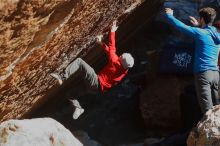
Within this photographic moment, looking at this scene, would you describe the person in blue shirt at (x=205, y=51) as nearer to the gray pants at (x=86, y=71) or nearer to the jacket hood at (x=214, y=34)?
the jacket hood at (x=214, y=34)

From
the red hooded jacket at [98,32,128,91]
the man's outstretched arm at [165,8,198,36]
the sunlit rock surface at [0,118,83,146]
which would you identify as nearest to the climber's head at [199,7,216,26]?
the man's outstretched arm at [165,8,198,36]

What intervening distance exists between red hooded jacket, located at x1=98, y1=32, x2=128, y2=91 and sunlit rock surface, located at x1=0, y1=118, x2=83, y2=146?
1.35 metres

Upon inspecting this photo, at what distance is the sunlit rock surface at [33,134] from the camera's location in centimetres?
676

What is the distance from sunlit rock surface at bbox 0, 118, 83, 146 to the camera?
676 centimetres

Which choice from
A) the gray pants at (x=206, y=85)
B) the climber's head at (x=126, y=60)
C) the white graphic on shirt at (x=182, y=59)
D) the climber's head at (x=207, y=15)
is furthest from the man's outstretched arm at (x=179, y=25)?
the white graphic on shirt at (x=182, y=59)

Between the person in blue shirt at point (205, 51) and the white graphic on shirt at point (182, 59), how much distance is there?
5.75 ft

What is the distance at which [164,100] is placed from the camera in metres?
10.1

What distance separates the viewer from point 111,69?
8.05 m

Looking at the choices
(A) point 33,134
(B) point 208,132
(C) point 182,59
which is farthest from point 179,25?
(A) point 33,134

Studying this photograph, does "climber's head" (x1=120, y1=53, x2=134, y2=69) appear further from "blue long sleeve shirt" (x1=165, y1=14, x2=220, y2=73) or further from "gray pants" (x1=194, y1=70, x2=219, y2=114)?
"gray pants" (x1=194, y1=70, x2=219, y2=114)

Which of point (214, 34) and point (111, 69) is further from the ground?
point (214, 34)

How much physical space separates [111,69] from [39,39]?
6.11 feet

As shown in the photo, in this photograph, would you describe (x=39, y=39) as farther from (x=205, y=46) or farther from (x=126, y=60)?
(x=205, y=46)

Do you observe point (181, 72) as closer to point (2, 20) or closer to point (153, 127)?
point (153, 127)
